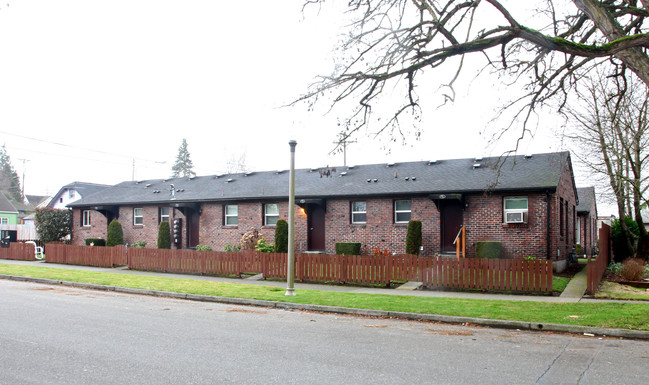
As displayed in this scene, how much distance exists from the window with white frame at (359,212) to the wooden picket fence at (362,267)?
6027 mm

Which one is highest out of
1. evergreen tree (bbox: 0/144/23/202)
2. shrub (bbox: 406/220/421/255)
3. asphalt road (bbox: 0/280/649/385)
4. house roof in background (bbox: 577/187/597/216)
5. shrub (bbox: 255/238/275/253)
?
evergreen tree (bbox: 0/144/23/202)

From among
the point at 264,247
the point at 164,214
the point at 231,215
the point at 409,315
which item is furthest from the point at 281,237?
the point at 409,315

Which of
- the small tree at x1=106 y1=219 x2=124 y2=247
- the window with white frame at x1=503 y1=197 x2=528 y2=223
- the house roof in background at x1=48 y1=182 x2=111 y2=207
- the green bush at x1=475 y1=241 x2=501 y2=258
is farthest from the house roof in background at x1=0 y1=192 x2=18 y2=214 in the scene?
the window with white frame at x1=503 y1=197 x2=528 y2=223

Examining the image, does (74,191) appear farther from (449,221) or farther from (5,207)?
(449,221)

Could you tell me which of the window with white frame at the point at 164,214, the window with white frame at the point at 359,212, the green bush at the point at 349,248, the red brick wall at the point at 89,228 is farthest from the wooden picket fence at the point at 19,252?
the window with white frame at the point at 359,212

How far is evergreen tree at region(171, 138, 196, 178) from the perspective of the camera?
3228 inches

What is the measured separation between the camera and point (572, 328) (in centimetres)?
973

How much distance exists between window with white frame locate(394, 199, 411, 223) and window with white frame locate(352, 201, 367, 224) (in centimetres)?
154

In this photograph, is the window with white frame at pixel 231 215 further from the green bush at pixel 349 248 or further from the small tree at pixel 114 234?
the small tree at pixel 114 234

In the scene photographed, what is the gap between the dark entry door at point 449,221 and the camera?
73.8 feet

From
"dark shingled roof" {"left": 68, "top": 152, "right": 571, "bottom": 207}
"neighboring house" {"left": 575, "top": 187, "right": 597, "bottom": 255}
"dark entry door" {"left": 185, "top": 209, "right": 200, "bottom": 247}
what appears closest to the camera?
"dark shingled roof" {"left": 68, "top": 152, "right": 571, "bottom": 207}

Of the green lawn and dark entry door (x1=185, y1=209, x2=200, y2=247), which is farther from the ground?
dark entry door (x1=185, y1=209, x2=200, y2=247)

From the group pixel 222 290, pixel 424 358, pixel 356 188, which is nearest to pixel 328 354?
pixel 424 358

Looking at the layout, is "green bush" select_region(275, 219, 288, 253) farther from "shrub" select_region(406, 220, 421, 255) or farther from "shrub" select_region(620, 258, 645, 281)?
"shrub" select_region(620, 258, 645, 281)
